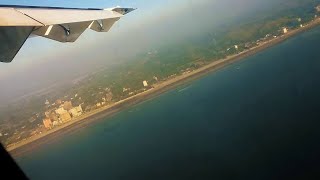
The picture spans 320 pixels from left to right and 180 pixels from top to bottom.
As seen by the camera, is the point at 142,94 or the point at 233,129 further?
the point at 142,94

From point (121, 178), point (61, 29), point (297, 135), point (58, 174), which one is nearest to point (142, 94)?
point (58, 174)

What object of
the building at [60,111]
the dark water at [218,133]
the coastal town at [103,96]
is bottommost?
the dark water at [218,133]

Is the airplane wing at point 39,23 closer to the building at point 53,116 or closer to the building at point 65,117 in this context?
the building at point 53,116

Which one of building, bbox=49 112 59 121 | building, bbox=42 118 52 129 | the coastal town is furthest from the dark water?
building, bbox=49 112 59 121

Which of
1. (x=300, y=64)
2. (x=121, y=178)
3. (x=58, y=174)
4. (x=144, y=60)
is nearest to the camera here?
(x=121, y=178)

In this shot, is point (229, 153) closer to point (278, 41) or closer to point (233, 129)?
point (233, 129)

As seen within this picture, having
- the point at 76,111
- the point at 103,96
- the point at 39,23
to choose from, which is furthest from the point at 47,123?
the point at 39,23

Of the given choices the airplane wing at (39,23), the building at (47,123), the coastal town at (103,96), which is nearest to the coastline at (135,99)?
the coastal town at (103,96)

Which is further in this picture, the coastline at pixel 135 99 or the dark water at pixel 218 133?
the coastline at pixel 135 99
